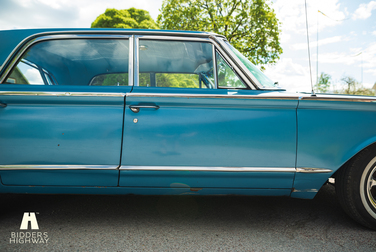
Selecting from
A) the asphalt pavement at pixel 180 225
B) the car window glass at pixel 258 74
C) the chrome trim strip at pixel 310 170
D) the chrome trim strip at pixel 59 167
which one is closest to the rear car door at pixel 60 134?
the chrome trim strip at pixel 59 167

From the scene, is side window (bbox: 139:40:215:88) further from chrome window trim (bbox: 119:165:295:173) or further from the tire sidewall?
the tire sidewall

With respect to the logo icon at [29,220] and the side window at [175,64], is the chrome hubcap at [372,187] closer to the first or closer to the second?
the side window at [175,64]

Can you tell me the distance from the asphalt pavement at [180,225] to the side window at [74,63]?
3.96 feet

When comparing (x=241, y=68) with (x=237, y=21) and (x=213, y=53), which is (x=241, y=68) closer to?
(x=213, y=53)

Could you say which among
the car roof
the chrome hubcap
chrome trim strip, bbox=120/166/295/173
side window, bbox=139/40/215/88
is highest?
the car roof

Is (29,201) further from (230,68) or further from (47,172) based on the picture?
(230,68)

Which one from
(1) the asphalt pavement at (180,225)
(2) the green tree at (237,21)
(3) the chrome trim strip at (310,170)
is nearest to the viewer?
(1) the asphalt pavement at (180,225)

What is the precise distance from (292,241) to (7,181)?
226 centimetres

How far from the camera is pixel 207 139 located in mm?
1926

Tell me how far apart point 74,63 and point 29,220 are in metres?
1.63

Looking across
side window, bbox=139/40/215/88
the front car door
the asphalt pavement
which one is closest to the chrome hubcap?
the asphalt pavement

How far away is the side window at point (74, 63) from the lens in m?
2.22

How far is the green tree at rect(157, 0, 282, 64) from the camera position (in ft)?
40.2

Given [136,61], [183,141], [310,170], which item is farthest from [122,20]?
[310,170]
